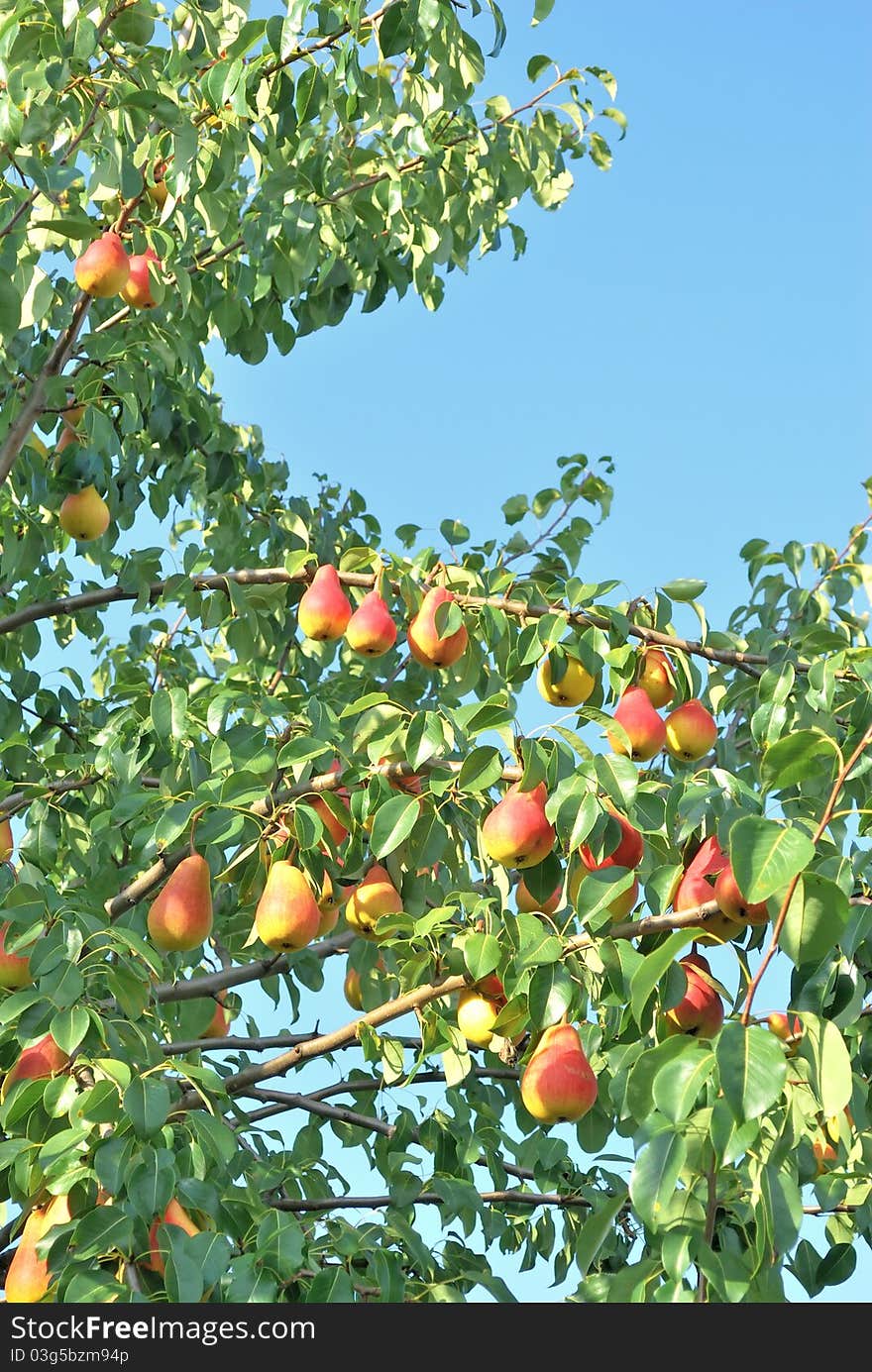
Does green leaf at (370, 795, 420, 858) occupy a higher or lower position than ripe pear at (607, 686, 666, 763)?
lower

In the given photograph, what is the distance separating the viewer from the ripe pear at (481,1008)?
2.76 meters

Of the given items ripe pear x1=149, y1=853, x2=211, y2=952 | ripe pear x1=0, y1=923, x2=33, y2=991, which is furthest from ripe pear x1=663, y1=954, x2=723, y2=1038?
ripe pear x1=0, y1=923, x2=33, y2=991

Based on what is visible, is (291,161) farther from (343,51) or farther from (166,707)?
(166,707)

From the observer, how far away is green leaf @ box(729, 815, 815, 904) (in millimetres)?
1598

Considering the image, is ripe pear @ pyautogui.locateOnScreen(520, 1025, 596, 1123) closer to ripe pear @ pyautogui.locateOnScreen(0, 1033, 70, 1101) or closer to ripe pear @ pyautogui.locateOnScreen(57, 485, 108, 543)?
ripe pear @ pyautogui.locateOnScreen(0, 1033, 70, 1101)

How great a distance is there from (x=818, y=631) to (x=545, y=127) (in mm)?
2181

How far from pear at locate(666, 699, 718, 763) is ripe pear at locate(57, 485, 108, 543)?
182 cm

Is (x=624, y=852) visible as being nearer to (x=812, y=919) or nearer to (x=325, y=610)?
(x=812, y=919)

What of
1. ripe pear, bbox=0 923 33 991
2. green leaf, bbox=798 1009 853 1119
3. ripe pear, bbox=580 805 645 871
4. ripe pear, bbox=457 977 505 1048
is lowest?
green leaf, bbox=798 1009 853 1119

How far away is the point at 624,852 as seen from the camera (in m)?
2.53

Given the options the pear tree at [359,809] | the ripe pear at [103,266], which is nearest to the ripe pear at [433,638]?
the pear tree at [359,809]

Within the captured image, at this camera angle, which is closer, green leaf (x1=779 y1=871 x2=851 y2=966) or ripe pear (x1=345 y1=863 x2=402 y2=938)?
green leaf (x1=779 y1=871 x2=851 y2=966)

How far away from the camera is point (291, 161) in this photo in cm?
378

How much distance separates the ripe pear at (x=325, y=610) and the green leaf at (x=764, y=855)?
1.78 meters
